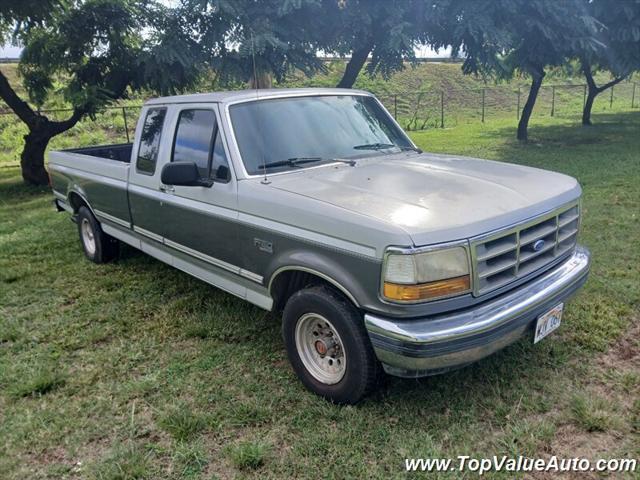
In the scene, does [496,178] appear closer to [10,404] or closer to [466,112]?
[10,404]

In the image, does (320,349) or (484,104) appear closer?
(320,349)

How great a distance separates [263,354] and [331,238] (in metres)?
1.41

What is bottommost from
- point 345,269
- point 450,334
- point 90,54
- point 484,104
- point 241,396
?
point 241,396

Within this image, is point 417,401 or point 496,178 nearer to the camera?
point 417,401

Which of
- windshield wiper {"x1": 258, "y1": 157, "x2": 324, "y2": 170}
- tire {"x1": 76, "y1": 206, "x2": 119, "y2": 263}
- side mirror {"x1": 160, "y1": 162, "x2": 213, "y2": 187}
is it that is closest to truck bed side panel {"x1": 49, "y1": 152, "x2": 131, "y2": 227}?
tire {"x1": 76, "y1": 206, "x2": 119, "y2": 263}

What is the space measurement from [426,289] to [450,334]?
264mm

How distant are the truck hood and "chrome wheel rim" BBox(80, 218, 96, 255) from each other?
3674 millimetres

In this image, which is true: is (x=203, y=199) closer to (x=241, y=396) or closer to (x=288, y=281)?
(x=288, y=281)

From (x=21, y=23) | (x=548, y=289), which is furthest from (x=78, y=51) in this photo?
(x=548, y=289)

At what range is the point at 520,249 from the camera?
3102mm

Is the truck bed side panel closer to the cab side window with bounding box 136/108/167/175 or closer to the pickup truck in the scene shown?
the cab side window with bounding box 136/108/167/175

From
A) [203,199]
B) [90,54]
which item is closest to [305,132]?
[203,199]

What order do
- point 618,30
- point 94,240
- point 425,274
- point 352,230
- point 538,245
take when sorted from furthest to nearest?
point 618,30 < point 94,240 < point 538,245 < point 352,230 < point 425,274

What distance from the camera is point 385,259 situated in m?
2.72
